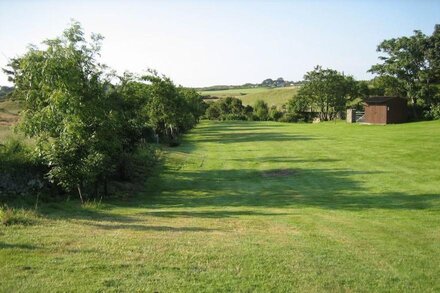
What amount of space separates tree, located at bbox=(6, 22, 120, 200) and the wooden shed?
151 ft

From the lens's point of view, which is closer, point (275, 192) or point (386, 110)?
point (275, 192)

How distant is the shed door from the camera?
54844mm

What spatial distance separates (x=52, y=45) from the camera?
49.5ft

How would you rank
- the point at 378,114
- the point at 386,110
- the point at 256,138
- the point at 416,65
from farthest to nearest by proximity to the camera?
1. the point at 416,65
2. the point at 378,114
3. the point at 386,110
4. the point at 256,138

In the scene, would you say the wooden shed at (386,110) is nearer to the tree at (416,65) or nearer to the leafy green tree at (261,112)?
the tree at (416,65)

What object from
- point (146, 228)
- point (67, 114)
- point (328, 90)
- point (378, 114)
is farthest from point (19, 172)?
point (328, 90)

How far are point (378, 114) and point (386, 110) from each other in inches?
46.4

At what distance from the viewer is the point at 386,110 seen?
54.6 m

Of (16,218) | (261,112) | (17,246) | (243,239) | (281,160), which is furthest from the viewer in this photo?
(261,112)

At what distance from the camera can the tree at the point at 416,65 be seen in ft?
200

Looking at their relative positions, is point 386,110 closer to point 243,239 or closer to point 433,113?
point 433,113

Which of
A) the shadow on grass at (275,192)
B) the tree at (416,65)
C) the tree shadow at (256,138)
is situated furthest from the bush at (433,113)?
the shadow on grass at (275,192)

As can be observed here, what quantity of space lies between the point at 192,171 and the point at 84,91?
31.8 ft

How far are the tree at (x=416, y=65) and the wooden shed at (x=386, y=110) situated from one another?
4209 mm
